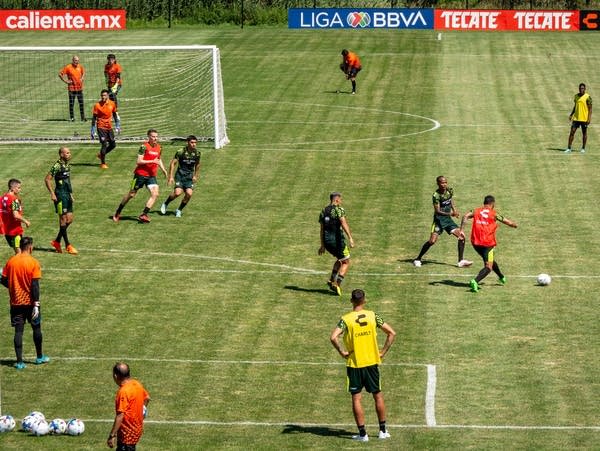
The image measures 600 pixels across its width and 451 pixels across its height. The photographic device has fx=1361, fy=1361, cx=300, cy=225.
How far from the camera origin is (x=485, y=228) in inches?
1119

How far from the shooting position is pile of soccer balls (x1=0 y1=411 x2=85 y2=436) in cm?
2014

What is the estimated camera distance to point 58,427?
2019 centimetres

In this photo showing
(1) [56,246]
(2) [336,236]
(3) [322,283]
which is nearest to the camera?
(2) [336,236]

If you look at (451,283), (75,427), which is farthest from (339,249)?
(75,427)

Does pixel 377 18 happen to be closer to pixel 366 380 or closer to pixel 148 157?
pixel 148 157

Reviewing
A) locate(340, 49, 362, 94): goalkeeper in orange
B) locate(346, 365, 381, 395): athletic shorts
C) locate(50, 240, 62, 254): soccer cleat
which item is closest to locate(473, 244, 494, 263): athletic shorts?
locate(346, 365, 381, 395): athletic shorts

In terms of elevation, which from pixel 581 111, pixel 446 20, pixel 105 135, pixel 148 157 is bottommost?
pixel 446 20

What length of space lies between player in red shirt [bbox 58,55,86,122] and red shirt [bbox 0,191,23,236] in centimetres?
1812

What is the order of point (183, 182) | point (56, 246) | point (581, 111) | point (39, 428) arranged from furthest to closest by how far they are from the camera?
point (581, 111)
point (183, 182)
point (56, 246)
point (39, 428)

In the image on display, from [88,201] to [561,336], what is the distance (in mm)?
16404

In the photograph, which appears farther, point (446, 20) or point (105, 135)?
point (446, 20)

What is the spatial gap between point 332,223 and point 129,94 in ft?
87.1

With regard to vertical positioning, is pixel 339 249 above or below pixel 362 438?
above

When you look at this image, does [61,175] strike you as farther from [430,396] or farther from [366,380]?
[366,380]
